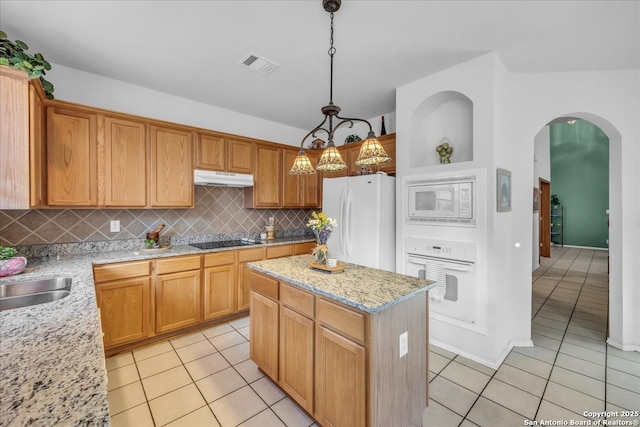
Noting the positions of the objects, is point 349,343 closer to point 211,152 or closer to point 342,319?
point 342,319

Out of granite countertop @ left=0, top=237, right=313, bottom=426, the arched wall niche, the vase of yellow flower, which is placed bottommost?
granite countertop @ left=0, top=237, right=313, bottom=426

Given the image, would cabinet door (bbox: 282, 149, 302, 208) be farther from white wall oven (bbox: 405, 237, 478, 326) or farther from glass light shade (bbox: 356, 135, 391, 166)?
glass light shade (bbox: 356, 135, 391, 166)

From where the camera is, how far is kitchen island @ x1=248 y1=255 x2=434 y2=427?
139 cm

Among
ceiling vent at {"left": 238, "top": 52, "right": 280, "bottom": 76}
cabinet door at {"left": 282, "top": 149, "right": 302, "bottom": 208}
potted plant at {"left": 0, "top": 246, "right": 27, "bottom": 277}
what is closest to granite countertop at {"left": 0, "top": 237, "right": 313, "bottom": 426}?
potted plant at {"left": 0, "top": 246, "right": 27, "bottom": 277}

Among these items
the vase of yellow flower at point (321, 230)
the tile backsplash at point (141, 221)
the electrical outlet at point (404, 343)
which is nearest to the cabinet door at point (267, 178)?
the tile backsplash at point (141, 221)

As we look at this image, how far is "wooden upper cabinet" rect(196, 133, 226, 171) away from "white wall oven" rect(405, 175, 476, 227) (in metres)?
2.25

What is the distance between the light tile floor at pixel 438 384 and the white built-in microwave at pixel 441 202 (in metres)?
1.29

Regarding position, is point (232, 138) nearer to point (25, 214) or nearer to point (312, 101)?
point (312, 101)

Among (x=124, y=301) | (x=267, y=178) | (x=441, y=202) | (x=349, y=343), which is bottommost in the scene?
(x=124, y=301)

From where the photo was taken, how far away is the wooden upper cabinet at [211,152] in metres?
3.25

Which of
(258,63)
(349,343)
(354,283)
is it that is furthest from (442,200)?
(258,63)

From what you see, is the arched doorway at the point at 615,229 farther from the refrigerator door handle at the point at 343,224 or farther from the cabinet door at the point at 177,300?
the cabinet door at the point at 177,300

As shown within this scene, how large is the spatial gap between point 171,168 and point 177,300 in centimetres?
143

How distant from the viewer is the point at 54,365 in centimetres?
85
